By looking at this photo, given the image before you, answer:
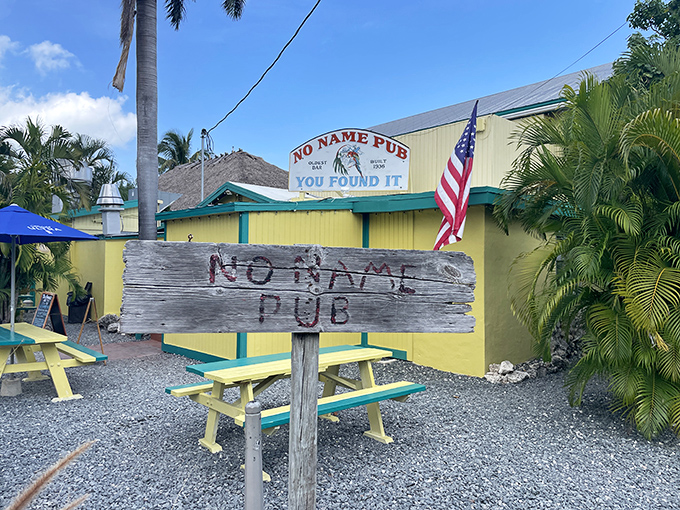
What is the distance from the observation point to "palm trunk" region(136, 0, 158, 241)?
7.75 metres

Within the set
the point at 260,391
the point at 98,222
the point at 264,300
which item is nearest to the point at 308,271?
the point at 264,300

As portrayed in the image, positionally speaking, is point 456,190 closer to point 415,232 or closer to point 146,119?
point 415,232

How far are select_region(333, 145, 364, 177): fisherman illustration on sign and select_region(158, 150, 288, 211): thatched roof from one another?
6.69 m

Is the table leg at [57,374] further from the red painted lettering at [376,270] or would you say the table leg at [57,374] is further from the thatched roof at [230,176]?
the thatched roof at [230,176]

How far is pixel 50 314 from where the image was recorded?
23.7 ft

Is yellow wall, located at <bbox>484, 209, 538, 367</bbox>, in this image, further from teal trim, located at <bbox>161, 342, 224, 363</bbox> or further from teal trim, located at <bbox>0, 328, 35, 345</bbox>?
teal trim, located at <bbox>0, 328, 35, 345</bbox>

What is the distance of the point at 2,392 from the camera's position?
594 centimetres

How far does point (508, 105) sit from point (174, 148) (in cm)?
2493

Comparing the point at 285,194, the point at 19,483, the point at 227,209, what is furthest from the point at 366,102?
the point at 19,483

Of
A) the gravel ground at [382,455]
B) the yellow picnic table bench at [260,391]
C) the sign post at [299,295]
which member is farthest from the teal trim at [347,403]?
the sign post at [299,295]

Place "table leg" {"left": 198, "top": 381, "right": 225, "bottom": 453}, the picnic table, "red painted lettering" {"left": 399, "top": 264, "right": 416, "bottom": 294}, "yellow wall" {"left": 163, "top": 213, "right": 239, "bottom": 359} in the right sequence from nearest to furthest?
"red painted lettering" {"left": 399, "top": 264, "right": 416, "bottom": 294}
"table leg" {"left": 198, "top": 381, "right": 225, "bottom": 453}
the picnic table
"yellow wall" {"left": 163, "top": 213, "right": 239, "bottom": 359}

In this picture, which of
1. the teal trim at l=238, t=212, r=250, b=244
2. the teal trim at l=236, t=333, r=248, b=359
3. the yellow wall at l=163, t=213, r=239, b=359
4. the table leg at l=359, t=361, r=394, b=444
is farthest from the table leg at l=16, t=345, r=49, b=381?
the table leg at l=359, t=361, r=394, b=444

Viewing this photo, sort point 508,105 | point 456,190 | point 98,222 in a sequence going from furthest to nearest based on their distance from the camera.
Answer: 1. point 98,222
2. point 508,105
3. point 456,190

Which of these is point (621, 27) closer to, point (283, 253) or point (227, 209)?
point (227, 209)
